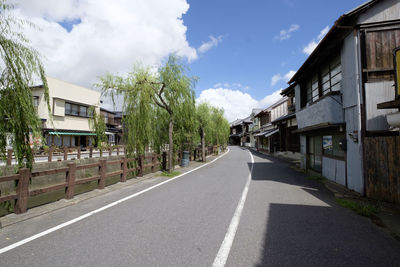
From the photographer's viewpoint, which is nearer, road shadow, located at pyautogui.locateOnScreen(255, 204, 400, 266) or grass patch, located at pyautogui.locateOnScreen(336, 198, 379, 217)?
road shadow, located at pyautogui.locateOnScreen(255, 204, 400, 266)

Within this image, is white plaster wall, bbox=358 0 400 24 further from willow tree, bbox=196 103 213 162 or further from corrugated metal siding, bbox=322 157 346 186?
willow tree, bbox=196 103 213 162

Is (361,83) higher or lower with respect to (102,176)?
higher

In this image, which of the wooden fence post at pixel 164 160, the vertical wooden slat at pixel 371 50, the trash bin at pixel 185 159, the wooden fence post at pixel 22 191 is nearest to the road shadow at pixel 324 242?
the vertical wooden slat at pixel 371 50

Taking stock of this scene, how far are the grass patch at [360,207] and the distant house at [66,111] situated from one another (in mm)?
23591

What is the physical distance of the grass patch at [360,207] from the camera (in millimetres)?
4680

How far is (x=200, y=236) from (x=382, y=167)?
582cm

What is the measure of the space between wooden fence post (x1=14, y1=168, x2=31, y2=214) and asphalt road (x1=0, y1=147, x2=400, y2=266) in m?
0.64

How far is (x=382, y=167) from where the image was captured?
5543 mm

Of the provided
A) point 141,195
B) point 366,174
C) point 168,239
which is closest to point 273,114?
point 366,174

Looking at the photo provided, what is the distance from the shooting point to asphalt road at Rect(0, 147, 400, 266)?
9.27 feet

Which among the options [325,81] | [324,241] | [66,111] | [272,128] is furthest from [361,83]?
[66,111]

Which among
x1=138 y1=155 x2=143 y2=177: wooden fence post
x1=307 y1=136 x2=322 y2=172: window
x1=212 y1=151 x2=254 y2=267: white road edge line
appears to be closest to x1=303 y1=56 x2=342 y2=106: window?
x1=307 y1=136 x2=322 y2=172: window

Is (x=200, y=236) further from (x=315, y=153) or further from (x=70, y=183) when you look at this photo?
(x=315, y=153)

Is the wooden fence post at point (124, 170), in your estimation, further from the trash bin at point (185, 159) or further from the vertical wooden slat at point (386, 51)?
the vertical wooden slat at point (386, 51)
